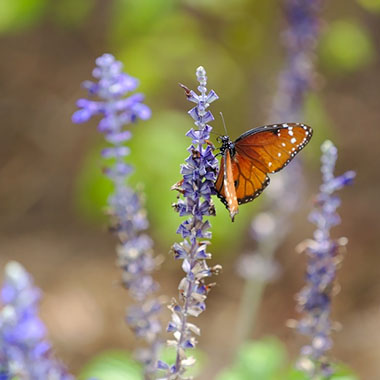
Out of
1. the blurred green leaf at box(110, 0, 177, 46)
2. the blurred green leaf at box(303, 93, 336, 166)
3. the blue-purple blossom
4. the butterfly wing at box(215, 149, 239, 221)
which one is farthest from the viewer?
the blurred green leaf at box(303, 93, 336, 166)

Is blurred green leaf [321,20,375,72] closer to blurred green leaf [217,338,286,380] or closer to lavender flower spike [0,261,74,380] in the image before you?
blurred green leaf [217,338,286,380]

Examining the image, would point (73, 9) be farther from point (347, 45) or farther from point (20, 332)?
point (20, 332)

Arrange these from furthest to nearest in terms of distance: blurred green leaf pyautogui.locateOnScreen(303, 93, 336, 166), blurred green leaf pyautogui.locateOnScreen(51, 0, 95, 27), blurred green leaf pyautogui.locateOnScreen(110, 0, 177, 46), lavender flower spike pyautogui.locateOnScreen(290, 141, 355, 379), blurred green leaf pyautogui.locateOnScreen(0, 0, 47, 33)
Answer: blurred green leaf pyautogui.locateOnScreen(303, 93, 336, 166) → blurred green leaf pyautogui.locateOnScreen(51, 0, 95, 27) → blurred green leaf pyautogui.locateOnScreen(0, 0, 47, 33) → blurred green leaf pyautogui.locateOnScreen(110, 0, 177, 46) → lavender flower spike pyautogui.locateOnScreen(290, 141, 355, 379)

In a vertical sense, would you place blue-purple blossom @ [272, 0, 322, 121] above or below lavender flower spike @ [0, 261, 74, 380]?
above

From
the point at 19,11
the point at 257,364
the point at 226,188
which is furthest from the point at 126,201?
the point at 19,11

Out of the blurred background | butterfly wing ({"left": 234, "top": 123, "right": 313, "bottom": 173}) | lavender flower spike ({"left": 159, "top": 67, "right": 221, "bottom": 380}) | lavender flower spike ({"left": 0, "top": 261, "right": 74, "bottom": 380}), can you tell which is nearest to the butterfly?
butterfly wing ({"left": 234, "top": 123, "right": 313, "bottom": 173})

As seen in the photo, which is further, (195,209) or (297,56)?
(297,56)

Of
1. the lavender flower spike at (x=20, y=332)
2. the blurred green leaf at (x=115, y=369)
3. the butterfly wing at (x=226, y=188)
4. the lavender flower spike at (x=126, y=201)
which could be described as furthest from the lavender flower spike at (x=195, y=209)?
the blurred green leaf at (x=115, y=369)
